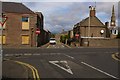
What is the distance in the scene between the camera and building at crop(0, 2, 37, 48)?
170 feet

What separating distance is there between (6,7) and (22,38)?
7.43m

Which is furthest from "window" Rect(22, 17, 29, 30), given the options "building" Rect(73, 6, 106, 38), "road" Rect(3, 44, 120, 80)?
"road" Rect(3, 44, 120, 80)

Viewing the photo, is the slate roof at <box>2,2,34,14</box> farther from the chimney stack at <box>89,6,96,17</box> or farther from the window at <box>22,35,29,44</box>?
the chimney stack at <box>89,6,96,17</box>

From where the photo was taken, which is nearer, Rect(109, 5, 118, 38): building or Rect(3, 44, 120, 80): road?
Rect(3, 44, 120, 80): road

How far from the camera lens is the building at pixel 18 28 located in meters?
51.8

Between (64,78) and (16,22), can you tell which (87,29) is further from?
(64,78)

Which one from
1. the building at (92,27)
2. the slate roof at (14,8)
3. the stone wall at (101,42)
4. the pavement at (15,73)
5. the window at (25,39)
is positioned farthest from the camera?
the building at (92,27)

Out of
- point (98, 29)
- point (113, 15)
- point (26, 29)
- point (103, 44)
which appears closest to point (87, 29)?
point (98, 29)

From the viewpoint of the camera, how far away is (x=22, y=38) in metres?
51.9

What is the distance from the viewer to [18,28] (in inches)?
2053

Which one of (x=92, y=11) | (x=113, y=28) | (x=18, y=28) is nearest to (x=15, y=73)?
(x=18, y=28)

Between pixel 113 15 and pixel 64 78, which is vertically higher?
pixel 113 15

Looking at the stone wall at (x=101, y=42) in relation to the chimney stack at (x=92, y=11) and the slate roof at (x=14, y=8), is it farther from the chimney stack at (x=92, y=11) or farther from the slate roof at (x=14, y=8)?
the chimney stack at (x=92, y=11)

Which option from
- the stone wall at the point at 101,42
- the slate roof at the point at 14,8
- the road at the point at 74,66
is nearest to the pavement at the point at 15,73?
the road at the point at 74,66
